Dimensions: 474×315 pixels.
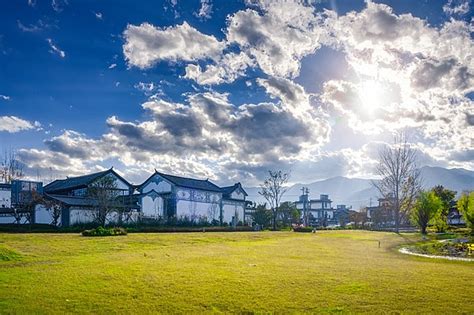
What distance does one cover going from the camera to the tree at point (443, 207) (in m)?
48.4

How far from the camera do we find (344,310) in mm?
6945

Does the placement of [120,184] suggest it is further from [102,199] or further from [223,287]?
[223,287]

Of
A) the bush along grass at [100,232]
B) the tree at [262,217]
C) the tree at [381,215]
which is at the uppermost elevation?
the bush along grass at [100,232]

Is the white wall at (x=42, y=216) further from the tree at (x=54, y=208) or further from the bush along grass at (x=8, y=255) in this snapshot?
the bush along grass at (x=8, y=255)

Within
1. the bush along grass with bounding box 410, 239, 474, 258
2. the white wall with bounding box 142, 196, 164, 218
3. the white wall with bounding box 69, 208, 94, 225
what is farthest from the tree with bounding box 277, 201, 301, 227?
the bush along grass with bounding box 410, 239, 474, 258

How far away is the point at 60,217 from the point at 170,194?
1569cm

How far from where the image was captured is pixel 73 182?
49938mm

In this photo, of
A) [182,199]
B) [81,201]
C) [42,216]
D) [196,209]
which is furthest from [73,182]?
[196,209]

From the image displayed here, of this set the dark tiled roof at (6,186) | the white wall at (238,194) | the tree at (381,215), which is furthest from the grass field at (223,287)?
the tree at (381,215)

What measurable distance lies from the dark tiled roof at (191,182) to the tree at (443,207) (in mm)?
31170

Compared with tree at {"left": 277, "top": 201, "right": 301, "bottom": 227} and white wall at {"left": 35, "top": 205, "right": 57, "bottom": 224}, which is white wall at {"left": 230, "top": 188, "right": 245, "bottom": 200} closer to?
tree at {"left": 277, "top": 201, "right": 301, "bottom": 227}

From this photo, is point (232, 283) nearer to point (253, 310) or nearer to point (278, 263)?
point (253, 310)

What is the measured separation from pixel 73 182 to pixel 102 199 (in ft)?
48.4

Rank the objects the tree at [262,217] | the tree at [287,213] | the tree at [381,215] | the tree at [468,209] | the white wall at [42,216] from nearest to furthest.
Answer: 1. the tree at [468,209]
2. the white wall at [42,216]
3. the tree at [262,217]
4. the tree at [287,213]
5. the tree at [381,215]
